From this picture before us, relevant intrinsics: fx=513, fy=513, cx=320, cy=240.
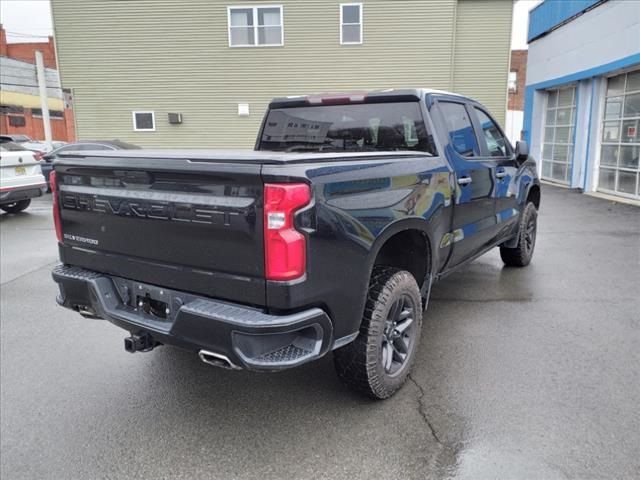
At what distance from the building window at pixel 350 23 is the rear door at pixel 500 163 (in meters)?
13.1

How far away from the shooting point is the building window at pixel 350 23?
55.4 feet

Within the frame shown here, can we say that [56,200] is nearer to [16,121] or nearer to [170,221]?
[170,221]

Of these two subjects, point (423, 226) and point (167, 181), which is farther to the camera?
point (423, 226)

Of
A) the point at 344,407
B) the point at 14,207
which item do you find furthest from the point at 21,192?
the point at 344,407

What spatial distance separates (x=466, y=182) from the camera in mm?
4004

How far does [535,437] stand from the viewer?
110 inches

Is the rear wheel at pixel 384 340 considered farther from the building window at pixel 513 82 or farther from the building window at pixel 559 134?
the building window at pixel 513 82

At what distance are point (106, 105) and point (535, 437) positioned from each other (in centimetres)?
1852

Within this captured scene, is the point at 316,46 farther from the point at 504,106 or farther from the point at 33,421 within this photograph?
the point at 33,421

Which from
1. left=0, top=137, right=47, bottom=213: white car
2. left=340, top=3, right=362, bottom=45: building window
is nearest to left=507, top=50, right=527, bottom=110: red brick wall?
left=340, top=3, right=362, bottom=45: building window

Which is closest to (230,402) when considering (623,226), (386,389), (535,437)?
(386,389)

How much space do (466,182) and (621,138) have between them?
10.2m

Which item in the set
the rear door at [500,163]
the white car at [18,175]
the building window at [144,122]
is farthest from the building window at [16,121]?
the rear door at [500,163]

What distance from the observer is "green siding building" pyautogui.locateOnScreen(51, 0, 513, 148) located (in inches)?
664
